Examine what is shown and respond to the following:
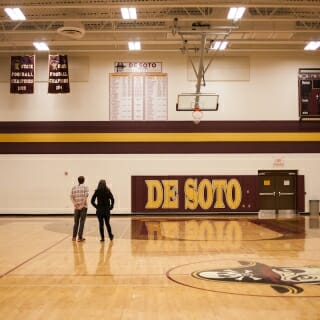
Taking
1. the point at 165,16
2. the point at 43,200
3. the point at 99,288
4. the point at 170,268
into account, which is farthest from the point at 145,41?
the point at 99,288

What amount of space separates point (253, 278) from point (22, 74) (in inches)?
674

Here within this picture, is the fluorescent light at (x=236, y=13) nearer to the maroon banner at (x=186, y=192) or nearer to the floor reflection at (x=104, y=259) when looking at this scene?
the maroon banner at (x=186, y=192)

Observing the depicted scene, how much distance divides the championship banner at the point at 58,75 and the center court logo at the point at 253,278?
1447 cm

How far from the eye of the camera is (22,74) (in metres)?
22.0

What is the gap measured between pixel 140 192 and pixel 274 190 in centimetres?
649

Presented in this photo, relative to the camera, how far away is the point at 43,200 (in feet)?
75.8

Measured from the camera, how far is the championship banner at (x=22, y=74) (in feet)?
71.7

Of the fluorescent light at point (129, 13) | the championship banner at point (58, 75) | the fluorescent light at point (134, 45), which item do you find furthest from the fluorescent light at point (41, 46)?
the fluorescent light at point (129, 13)

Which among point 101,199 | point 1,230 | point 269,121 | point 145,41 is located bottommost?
point 1,230

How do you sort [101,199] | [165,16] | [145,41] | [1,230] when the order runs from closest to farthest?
[101,199] < [1,230] < [165,16] < [145,41]

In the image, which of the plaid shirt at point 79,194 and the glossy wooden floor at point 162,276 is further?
the plaid shirt at point 79,194

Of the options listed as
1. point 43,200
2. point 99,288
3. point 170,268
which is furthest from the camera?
point 43,200

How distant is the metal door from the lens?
23.5 metres

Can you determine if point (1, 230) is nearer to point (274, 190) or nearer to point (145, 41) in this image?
point (145, 41)
